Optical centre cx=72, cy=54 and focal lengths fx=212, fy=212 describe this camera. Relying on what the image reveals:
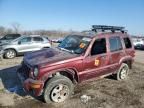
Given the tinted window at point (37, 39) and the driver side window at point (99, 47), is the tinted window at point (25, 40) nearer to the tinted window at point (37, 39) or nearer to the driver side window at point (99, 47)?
the tinted window at point (37, 39)

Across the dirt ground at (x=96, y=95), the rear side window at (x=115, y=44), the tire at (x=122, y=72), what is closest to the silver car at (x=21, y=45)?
the dirt ground at (x=96, y=95)

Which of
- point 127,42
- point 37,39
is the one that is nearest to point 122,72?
point 127,42

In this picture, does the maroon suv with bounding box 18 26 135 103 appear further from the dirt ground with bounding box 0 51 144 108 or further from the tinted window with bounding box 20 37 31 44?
the tinted window with bounding box 20 37 31 44

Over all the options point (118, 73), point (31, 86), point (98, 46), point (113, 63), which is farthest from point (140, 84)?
point (31, 86)

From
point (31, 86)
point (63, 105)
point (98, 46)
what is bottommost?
point (63, 105)

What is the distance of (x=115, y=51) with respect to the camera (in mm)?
7305

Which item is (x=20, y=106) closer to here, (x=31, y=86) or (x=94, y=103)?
(x=31, y=86)

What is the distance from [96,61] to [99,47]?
0.51m

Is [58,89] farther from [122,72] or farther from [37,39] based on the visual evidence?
[37,39]

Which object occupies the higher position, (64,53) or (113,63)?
(64,53)

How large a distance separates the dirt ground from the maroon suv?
364 millimetres

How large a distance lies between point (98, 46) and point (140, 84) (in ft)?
7.54

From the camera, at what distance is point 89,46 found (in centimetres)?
642

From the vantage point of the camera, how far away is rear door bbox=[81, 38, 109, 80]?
6.37 metres
